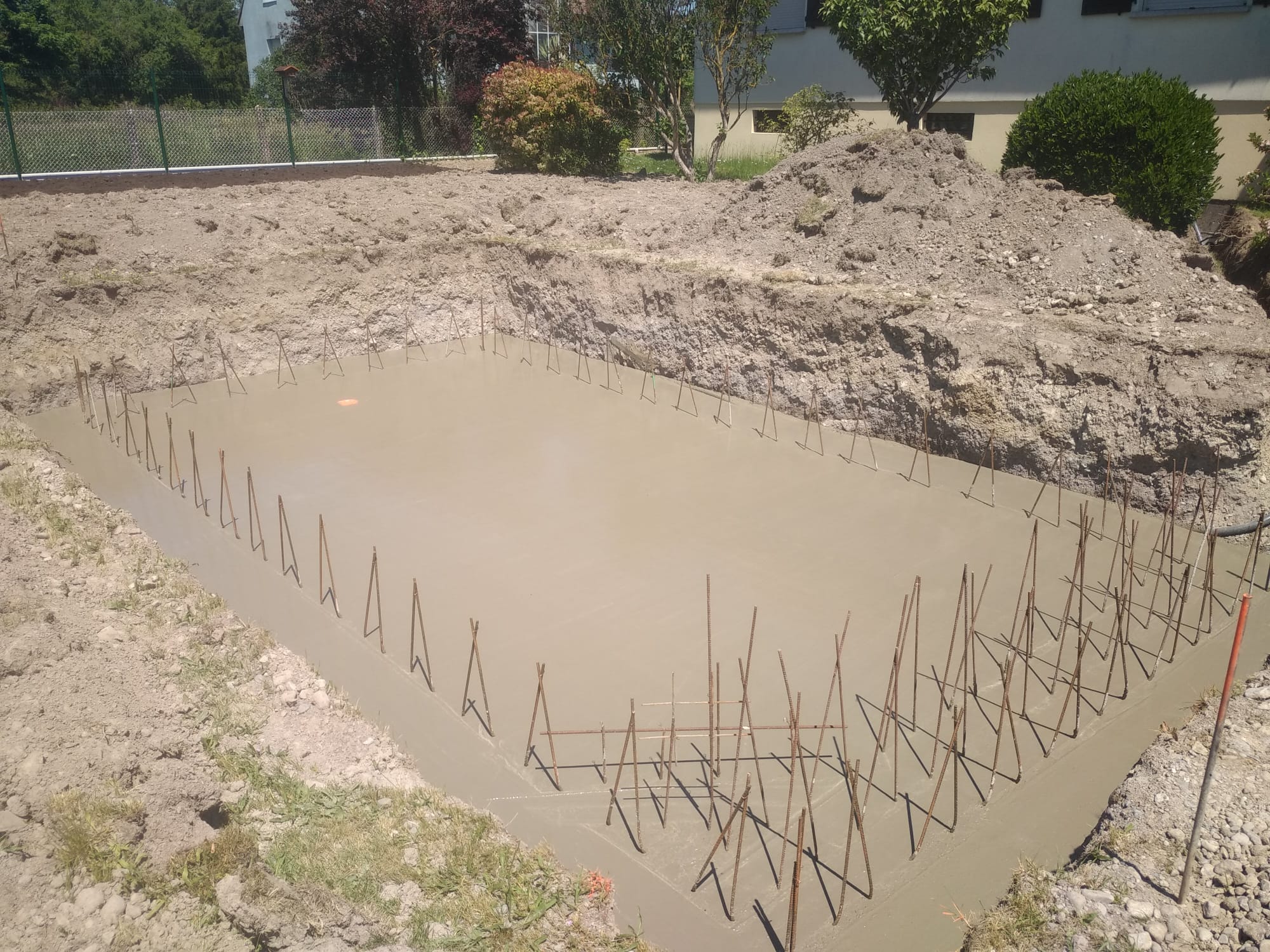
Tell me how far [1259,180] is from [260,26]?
3332 cm

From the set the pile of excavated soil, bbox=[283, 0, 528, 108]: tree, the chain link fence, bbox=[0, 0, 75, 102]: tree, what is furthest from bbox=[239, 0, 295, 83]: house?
the pile of excavated soil

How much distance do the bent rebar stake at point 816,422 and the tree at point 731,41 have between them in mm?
8451

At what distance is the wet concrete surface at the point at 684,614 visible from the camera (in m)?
4.88

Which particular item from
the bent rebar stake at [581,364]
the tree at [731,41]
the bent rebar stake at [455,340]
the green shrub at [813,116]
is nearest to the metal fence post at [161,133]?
the bent rebar stake at [455,340]

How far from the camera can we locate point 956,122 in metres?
19.4

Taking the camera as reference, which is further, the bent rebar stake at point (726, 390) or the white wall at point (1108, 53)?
the white wall at point (1108, 53)

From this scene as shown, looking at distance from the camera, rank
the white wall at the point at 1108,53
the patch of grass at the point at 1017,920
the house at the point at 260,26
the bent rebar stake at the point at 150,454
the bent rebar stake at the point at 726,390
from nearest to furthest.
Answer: the patch of grass at the point at 1017,920 < the bent rebar stake at the point at 150,454 < the bent rebar stake at the point at 726,390 < the white wall at the point at 1108,53 < the house at the point at 260,26

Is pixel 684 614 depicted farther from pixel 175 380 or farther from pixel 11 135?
pixel 11 135

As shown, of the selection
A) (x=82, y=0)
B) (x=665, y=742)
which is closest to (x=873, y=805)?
(x=665, y=742)

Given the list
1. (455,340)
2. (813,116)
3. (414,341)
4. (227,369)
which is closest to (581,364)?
(455,340)

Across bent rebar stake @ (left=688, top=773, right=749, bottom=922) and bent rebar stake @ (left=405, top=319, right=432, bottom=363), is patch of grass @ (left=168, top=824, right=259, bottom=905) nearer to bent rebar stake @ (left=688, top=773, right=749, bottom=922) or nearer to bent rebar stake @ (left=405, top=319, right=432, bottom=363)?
bent rebar stake @ (left=688, top=773, right=749, bottom=922)

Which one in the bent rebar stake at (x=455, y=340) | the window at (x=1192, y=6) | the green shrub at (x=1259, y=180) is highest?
the window at (x=1192, y=6)

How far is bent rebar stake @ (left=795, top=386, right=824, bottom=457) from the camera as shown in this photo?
10062 millimetres

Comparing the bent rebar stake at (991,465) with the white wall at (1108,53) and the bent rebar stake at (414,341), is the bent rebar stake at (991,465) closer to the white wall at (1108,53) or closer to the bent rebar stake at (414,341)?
the bent rebar stake at (414,341)
